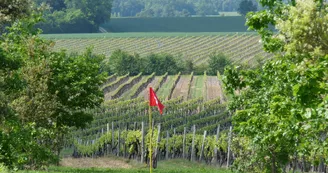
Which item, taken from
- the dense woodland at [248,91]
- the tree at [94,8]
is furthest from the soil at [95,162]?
the tree at [94,8]

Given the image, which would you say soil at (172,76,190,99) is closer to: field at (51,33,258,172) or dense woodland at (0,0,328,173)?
field at (51,33,258,172)

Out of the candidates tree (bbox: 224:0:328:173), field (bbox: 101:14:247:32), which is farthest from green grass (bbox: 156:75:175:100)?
field (bbox: 101:14:247:32)

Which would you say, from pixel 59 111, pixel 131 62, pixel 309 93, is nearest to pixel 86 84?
pixel 59 111

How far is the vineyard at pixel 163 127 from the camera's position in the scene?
1490 inches

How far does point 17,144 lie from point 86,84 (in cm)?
964

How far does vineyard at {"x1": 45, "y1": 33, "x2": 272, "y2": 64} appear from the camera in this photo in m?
105

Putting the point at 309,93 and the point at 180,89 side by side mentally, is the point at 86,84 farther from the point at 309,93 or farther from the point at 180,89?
the point at 180,89

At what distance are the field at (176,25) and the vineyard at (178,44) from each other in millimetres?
34201

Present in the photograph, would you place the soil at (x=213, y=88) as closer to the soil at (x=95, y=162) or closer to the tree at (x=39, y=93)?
the soil at (x=95, y=162)

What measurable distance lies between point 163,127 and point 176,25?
426ft

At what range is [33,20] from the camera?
3156cm

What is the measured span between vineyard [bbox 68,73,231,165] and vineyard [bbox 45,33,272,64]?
3375 cm

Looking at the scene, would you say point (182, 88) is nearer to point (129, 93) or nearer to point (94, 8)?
point (129, 93)

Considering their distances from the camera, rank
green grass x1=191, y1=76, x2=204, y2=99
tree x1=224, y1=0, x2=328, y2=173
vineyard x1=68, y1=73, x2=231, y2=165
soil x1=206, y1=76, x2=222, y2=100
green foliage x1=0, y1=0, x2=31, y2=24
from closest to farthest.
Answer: tree x1=224, y1=0, x2=328, y2=173
green foliage x1=0, y1=0, x2=31, y2=24
vineyard x1=68, y1=73, x2=231, y2=165
soil x1=206, y1=76, x2=222, y2=100
green grass x1=191, y1=76, x2=204, y2=99
